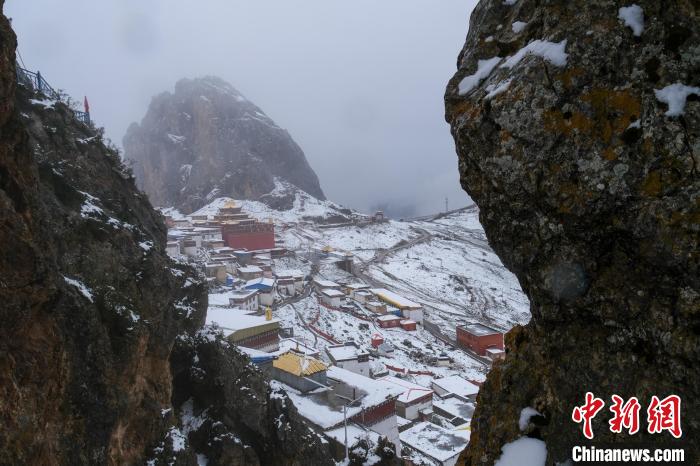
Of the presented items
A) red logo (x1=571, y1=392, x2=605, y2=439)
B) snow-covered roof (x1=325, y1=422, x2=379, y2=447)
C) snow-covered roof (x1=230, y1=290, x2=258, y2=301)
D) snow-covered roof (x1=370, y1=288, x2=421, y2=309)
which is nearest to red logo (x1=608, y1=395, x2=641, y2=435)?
red logo (x1=571, y1=392, x2=605, y2=439)

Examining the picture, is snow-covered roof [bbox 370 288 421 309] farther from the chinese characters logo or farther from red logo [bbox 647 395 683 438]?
red logo [bbox 647 395 683 438]

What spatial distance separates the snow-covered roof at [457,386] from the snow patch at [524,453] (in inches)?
1227

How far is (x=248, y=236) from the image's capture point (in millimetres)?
76875

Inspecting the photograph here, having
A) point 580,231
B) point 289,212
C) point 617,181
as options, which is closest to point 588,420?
point 580,231

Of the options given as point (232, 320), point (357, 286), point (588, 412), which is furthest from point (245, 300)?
point (588, 412)

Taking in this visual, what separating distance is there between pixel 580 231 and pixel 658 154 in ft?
3.27

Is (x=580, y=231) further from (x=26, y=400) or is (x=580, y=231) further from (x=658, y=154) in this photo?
(x=26, y=400)

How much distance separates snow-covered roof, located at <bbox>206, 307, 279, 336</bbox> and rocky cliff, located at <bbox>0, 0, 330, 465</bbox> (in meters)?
12.3

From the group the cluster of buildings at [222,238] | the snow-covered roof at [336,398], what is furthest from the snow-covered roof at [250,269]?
the snow-covered roof at [336,398]

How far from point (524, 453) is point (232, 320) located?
101ft

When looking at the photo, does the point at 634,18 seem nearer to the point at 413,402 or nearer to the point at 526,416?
the point at 526,416

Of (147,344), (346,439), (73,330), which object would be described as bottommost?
(346,439)

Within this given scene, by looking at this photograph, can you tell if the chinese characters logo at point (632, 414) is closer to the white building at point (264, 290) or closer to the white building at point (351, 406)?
the white building at point (351, 406)

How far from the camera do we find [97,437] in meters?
10.3
